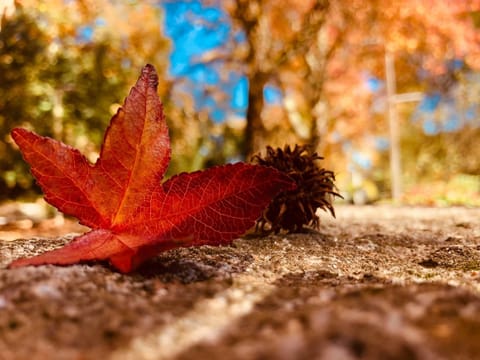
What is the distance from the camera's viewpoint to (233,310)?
0.96 meters

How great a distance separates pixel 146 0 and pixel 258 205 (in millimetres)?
8776

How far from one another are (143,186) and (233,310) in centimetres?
53

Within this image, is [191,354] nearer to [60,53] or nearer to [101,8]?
[60,53]

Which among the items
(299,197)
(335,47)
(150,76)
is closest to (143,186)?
(150,76)

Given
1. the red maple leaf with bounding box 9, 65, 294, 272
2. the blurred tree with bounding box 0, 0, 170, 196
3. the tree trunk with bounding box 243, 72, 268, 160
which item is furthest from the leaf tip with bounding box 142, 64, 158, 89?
the blurred tree with bounding box 0, 0, 170, 196

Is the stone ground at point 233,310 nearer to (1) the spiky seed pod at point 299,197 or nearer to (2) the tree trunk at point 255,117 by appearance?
(1) the spiky seed pod at point 299,197

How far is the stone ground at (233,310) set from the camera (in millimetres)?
717

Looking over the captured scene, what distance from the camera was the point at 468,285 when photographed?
1287 mm

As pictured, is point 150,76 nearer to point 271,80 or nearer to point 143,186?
point 143,186

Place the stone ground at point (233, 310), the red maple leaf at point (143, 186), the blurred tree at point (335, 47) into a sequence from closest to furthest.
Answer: the stone ground at point (233, 310), the red maple leaf at point (143, 186), the blurred tree at point (335, 47)

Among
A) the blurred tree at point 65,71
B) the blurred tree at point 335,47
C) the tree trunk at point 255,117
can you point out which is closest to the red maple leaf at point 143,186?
the tree trunk at point 255,117

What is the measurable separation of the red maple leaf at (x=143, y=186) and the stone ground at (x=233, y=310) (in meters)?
0.12

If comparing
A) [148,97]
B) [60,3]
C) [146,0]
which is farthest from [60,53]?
[148,97]

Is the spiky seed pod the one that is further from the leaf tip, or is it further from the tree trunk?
the tree trunk
